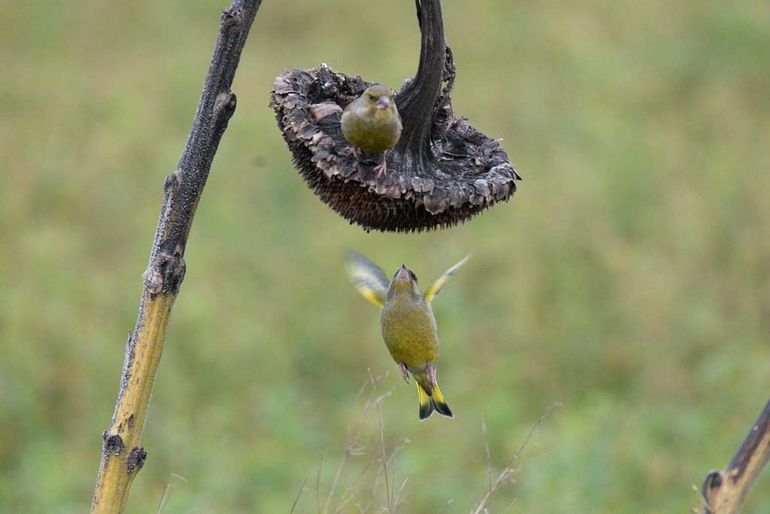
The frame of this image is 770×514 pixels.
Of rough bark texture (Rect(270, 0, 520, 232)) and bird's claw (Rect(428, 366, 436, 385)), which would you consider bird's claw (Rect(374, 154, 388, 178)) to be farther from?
bird's claw (Rect(428, 366, 436, 385))

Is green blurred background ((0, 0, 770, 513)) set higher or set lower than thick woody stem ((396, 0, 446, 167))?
higher

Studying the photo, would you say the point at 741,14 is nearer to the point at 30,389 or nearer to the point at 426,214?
the point at 30,389

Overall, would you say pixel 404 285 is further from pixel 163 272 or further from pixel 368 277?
pixel 163 272

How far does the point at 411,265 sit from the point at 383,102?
5109 millimetres

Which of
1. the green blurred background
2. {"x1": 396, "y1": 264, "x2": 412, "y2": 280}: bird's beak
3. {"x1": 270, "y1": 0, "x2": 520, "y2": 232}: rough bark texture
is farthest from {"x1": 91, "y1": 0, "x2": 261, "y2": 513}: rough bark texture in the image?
the green blurred background

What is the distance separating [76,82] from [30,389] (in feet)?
12.8

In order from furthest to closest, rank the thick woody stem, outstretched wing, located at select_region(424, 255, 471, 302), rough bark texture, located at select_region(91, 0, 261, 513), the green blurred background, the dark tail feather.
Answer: the green blurred background < the dark tail feather < outstretched wing, located at select_region(424, 255, 471, 302) < the thick woody stem < rough bark texture, located at select_region(91, 0, 261, 513)

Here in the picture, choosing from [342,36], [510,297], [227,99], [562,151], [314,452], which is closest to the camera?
[227,99]

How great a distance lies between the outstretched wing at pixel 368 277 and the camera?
282 centimetres

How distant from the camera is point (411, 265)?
719 cm

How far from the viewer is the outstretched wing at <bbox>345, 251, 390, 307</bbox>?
282 centimetres

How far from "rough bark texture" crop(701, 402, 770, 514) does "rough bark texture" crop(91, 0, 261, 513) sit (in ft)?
3.71

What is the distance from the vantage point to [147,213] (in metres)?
7.66

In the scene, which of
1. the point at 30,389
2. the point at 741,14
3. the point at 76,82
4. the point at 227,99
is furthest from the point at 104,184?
the point at 227,99
